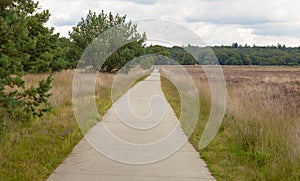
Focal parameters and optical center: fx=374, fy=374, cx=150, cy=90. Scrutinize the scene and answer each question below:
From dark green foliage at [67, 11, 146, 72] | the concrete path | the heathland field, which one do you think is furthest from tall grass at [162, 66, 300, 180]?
dark green foliage at [67, 11, 146, 72]

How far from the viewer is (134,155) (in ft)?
21.5

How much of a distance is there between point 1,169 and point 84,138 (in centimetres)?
262

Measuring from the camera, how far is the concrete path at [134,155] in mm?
5398

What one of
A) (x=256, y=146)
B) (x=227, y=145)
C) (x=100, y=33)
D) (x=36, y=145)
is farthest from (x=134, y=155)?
(x=100, y=33)

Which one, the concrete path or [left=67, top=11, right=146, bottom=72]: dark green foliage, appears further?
[left=67, top=11, right=146, bottom=72]: dark green foliage

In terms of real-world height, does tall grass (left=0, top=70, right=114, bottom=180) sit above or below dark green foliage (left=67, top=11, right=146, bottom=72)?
below

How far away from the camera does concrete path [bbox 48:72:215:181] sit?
213 inches

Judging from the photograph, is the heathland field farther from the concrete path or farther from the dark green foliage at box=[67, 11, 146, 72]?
the dark green foliage at box=[67, 11, 146, 72]

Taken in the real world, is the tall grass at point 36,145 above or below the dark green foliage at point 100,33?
below

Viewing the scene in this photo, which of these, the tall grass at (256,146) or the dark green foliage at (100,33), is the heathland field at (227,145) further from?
the dark green foliage at (100,33)

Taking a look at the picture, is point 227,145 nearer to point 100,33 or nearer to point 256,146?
point 256,146

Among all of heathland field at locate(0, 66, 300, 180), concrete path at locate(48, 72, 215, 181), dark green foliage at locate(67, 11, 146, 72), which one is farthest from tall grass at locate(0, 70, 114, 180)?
dark green foliage at locate(67, 11, 146, 72)

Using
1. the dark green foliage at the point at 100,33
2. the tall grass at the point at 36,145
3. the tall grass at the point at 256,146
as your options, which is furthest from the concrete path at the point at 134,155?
the dark green foliage at the point at 100,33

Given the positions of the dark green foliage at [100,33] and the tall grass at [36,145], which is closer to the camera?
the tall grass at [36,145]
